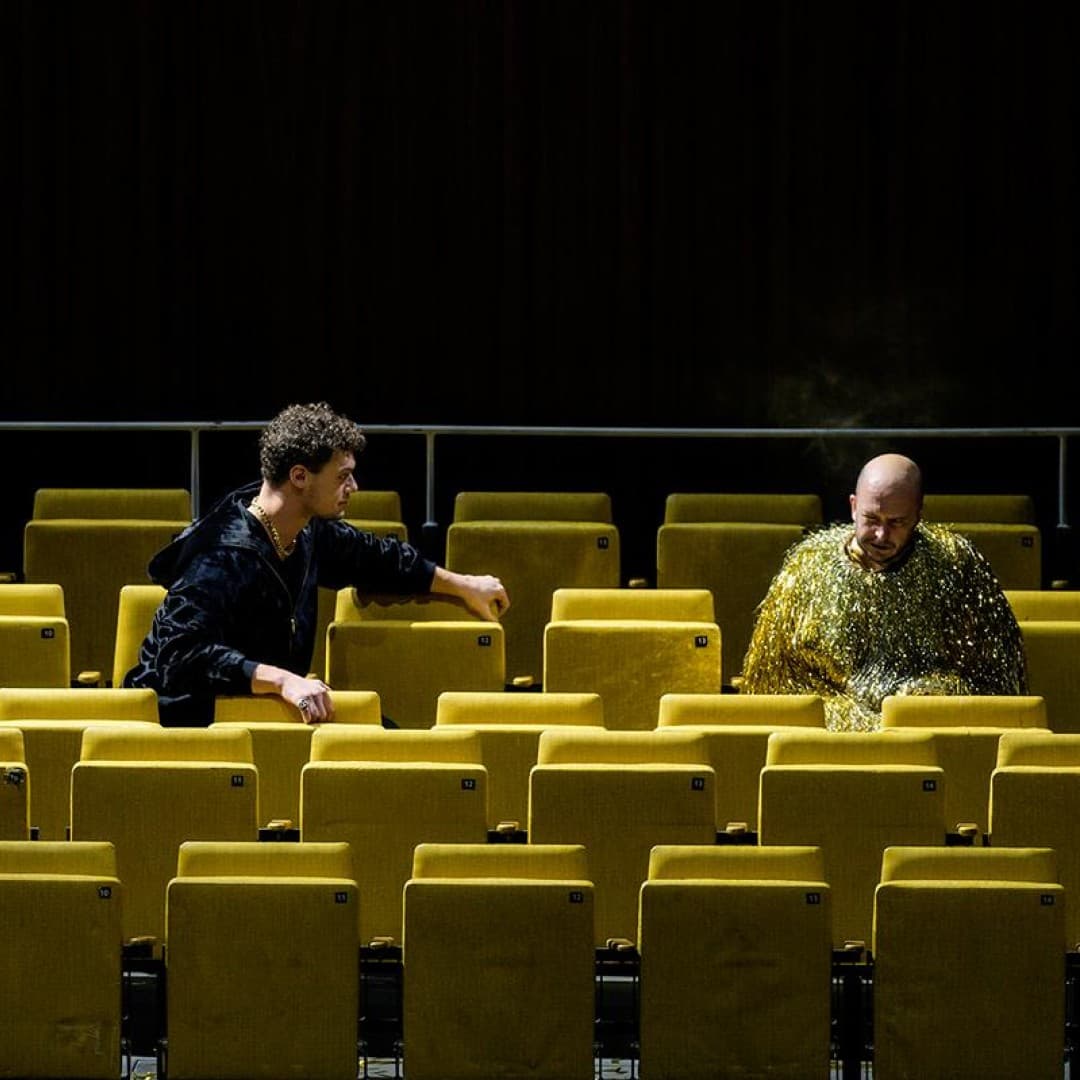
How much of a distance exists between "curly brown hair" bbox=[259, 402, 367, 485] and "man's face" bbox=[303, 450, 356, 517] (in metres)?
0.01

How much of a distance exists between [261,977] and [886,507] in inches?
51.7

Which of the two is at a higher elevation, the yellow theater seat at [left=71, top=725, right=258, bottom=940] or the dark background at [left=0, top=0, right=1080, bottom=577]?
the dark background at [left=0, top=0, right=1080, bottom=577]

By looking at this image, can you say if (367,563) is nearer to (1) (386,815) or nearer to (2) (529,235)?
(1) (386,815)

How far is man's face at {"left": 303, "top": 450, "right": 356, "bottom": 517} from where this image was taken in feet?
11.3

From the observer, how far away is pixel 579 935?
2.63m

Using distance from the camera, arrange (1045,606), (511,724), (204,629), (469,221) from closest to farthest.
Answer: (511,724) < (204,629) < (1045,606) < (469,221)

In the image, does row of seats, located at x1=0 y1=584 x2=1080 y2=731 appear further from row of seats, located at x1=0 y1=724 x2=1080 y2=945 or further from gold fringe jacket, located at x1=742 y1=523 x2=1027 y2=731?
row of seats, located at x1=0 y1=724 x2=1080 y2=945

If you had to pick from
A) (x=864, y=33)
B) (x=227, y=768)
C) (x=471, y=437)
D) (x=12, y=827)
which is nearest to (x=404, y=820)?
(x=227, y=768)

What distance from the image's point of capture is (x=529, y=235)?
17.3ft

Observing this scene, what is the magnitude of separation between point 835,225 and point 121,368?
165 cm

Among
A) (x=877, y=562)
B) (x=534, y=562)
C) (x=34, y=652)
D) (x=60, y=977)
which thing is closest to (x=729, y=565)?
(x=534, y=562)

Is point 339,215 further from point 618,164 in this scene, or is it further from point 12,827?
point 12,827

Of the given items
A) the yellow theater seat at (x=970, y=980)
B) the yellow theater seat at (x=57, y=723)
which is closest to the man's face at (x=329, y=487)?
the yellow theater seat at (x=57, y=723)

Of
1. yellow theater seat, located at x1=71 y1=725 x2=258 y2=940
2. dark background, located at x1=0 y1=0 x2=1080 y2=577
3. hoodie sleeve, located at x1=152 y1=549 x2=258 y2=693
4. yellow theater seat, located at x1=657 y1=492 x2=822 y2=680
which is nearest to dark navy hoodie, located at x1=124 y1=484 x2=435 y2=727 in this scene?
hoodie sleeve, located at x1=152 y1=549 x2=258 y2=693
